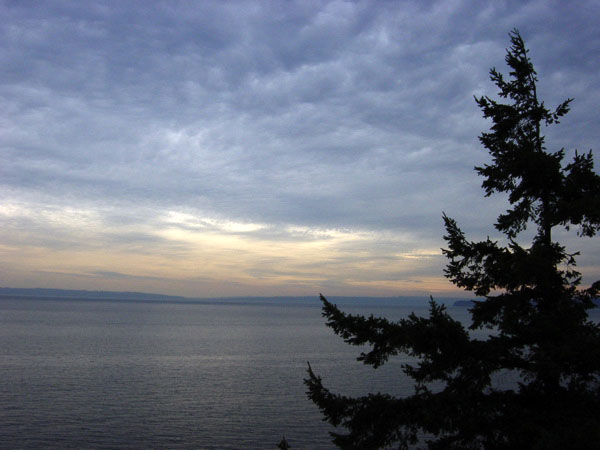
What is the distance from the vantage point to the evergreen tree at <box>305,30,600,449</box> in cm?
992

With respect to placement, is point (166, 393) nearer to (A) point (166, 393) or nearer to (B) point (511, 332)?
(A) point (166, 393)

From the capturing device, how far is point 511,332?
10477mm

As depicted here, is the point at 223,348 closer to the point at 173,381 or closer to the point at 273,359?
the point at 273,359

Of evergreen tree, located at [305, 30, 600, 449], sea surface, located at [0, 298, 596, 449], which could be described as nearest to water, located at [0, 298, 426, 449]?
sea surface, located at [0, 298, 596, 449]

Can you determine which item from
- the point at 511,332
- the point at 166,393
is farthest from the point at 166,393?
the point at 511,332

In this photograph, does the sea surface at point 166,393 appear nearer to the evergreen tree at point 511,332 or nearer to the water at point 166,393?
the water at point 166,393

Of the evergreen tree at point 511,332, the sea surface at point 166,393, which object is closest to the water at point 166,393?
the sea surface at point 166,393

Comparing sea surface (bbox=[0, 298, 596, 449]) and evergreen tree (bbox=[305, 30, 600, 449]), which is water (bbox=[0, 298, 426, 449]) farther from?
evergreen tree (bbox=[305, 30, 600, 449])

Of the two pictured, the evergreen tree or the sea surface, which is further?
the sea surface

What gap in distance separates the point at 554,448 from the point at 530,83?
8890 mm

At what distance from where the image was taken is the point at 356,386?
58.5 metres

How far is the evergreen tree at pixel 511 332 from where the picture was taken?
32.6 feet

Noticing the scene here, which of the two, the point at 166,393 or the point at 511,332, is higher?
the point at 511,332

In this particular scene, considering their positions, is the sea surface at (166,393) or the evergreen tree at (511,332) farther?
the sea surface at (166,393)
